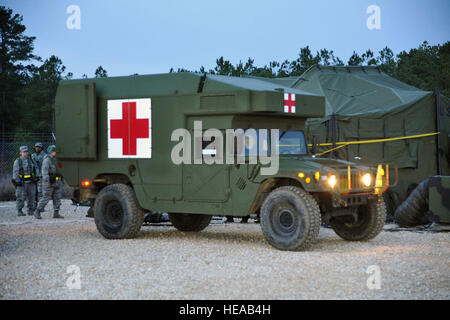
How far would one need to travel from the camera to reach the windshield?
34.1ft

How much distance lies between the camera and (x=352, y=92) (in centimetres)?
1883

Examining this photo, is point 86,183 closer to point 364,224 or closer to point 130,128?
point 130,128

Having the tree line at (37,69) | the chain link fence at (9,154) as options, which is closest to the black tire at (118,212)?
the chain link fence at (9,154)

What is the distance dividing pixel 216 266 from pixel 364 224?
3.44 m

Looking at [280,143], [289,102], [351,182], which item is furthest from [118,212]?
[351,182]

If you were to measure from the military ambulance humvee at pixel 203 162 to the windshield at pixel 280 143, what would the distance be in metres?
0.02

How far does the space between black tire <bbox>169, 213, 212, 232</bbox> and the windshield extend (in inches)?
102

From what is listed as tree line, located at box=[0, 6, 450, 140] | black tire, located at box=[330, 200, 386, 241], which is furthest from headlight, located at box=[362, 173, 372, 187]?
tree line, located at box=[0, 6, 450, 140]

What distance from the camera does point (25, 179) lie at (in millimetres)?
17031

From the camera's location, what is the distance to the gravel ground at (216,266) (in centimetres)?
682

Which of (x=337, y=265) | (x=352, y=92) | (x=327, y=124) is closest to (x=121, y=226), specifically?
(x=337, y=265)

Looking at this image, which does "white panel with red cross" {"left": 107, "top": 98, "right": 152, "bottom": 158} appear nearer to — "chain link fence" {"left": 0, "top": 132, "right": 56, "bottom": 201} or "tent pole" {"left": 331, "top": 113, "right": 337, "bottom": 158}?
"chain link fence" {"left": 0, "top": 132, "right": 56, "bottom": 201}

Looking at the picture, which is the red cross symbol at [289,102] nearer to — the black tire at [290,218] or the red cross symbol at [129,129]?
the black tire at [290,218]

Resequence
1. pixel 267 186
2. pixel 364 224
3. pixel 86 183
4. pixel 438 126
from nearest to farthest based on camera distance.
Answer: pixel 267 186
pixel 364 224
pixel 86 183
pixel 438 126
